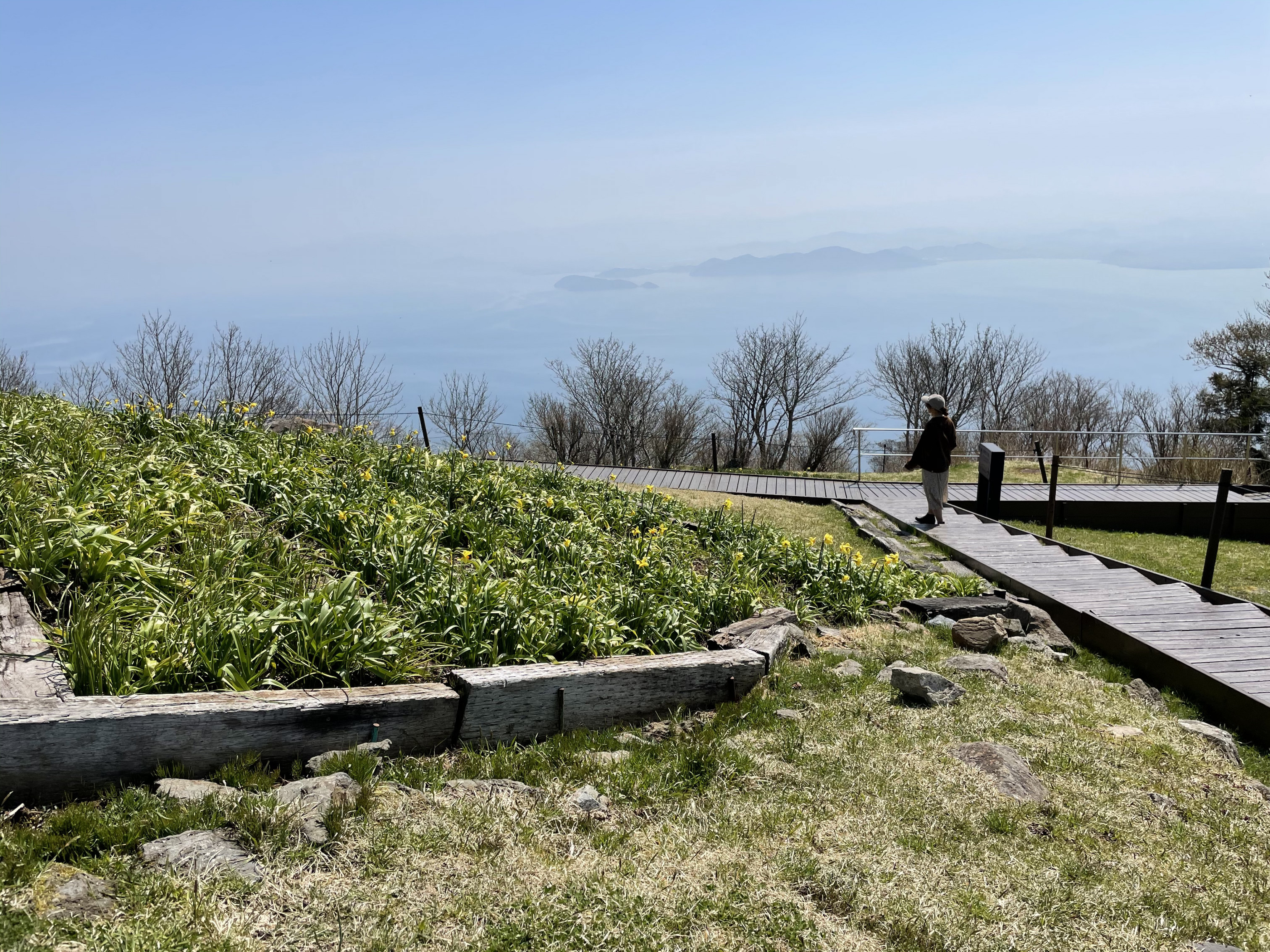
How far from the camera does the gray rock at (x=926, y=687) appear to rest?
5387mm

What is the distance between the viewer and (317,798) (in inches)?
135

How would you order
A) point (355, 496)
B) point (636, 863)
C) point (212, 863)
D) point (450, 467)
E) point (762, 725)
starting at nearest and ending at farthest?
point (212, 863), point (636, 863), point (762, 725), point (355, 496), point (450, 467)

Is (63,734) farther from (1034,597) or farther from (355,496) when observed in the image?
(1034,597)

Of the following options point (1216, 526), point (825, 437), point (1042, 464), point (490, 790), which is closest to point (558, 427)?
point (825, 437)

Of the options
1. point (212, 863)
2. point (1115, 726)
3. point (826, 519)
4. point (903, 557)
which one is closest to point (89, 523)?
point (212, 863)

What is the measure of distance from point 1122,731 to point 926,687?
117 centimetres

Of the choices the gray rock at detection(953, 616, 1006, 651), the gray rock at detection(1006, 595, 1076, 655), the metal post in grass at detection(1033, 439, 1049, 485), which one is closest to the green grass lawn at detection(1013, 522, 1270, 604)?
the metal post in grass at detection(1033, 439, 1049, 485)

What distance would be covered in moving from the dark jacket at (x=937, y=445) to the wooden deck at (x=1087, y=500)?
2.19 meters

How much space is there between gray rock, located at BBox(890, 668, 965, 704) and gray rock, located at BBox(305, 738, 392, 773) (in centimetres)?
306

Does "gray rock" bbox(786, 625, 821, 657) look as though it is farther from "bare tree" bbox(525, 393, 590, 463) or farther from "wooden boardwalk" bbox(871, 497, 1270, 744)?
"bare tree" bbox(525, 393, 590, 463)

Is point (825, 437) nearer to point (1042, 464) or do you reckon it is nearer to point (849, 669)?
point (1042, 464)

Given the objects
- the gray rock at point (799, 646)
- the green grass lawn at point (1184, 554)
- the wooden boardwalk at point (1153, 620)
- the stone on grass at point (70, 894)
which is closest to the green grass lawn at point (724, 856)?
the stone on grass at point (70, 894)

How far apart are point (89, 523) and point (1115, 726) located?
6099mm

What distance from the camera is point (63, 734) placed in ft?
11.0
